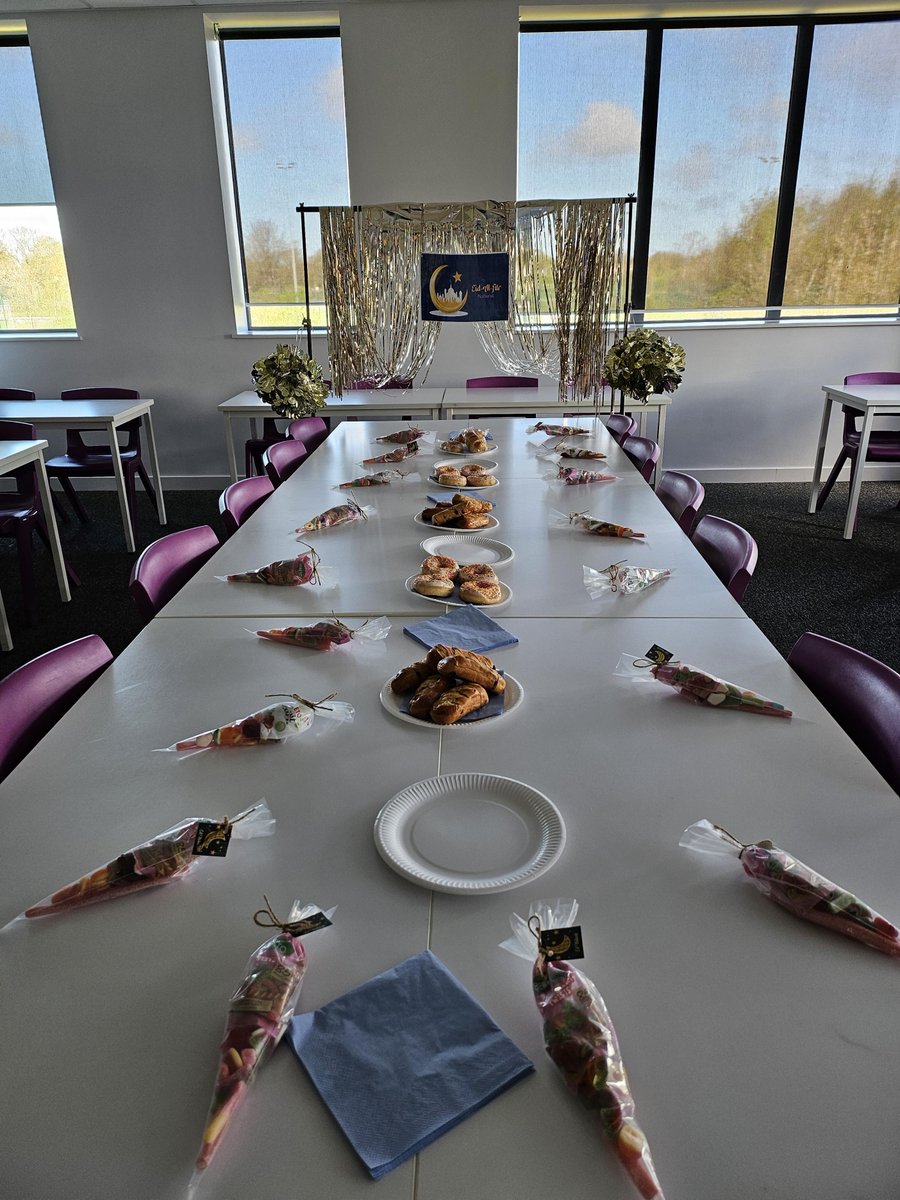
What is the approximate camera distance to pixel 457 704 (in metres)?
1.31

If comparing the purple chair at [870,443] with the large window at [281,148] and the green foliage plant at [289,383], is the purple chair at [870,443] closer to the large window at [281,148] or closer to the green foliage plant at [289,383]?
the green foliage plant at [289,383]

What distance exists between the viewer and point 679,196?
5.46 m

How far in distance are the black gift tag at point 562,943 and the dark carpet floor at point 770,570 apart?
2692mm

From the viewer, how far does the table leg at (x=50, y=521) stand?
3.70 metres

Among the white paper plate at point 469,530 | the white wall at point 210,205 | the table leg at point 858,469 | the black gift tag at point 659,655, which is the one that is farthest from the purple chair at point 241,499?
the table leg at point 858,469

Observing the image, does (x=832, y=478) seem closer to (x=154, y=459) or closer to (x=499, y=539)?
(x=499, y=539)

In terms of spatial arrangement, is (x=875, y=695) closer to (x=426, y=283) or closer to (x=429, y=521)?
(x=429, y=521)

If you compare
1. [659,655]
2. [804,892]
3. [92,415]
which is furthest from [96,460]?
[804,892]

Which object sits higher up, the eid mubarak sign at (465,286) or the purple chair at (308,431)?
the eid mubarak sign at (465,286)

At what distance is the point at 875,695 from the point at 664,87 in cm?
530

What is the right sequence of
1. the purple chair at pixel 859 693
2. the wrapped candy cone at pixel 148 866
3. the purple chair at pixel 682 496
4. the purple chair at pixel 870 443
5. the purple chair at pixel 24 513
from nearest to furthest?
the wrapped candy cone at pixel 148 866, the purple chair at pixel 859 693, the purple chair at pixel 682 496, the purple chair at pixel 24 513, the purple chair at pixel 870 443

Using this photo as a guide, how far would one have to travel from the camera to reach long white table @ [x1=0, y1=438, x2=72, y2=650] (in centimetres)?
335

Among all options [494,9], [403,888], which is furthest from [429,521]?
[494,9]

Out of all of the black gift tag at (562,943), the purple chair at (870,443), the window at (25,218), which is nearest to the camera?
the black gift tag at (562,943)
